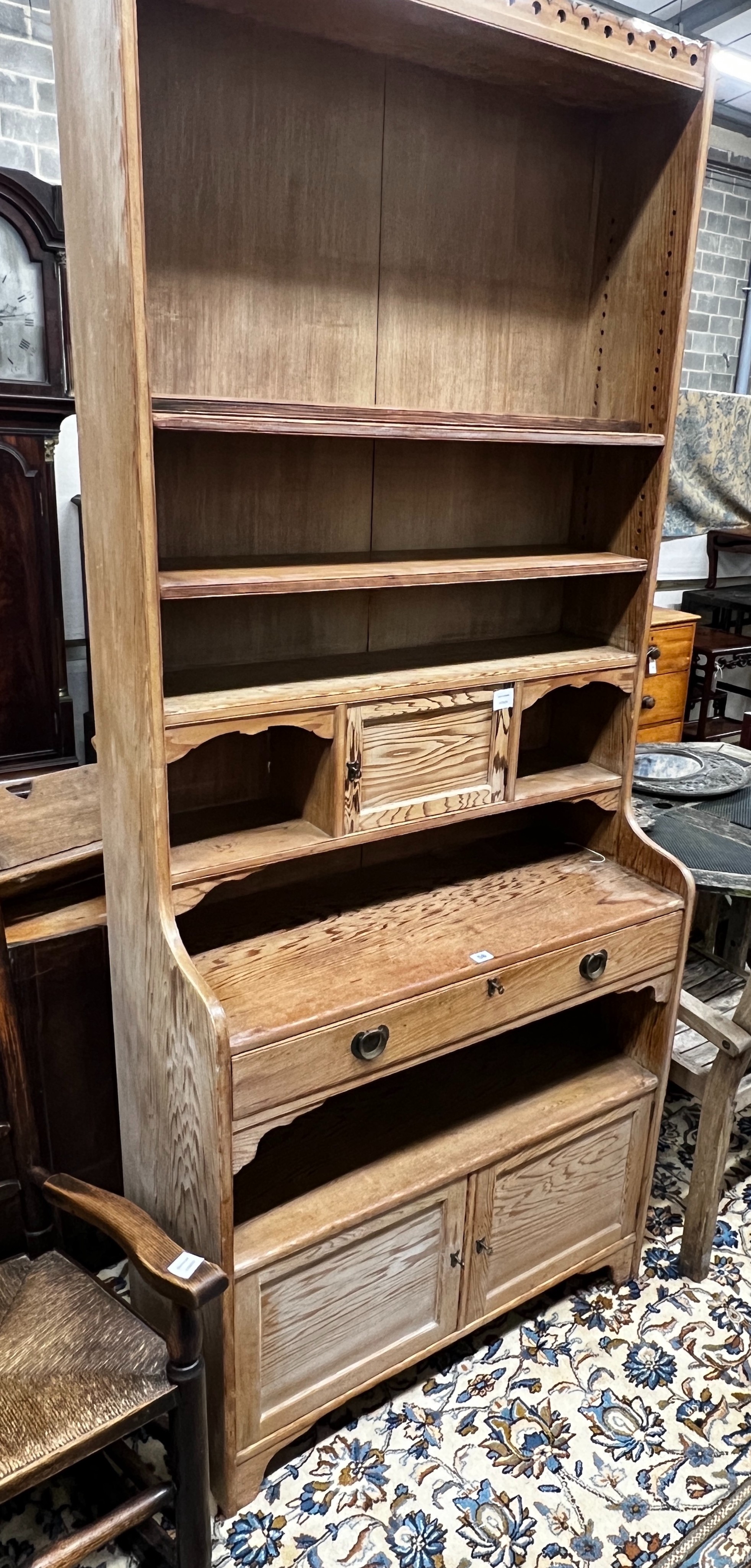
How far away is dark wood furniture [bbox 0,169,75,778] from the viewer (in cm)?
300

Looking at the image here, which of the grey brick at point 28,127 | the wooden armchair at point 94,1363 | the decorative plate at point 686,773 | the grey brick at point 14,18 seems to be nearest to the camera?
the wooden armchair at point 94,1363

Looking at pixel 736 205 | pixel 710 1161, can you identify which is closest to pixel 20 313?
pixel 710 1161

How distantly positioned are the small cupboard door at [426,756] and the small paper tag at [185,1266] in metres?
0.63

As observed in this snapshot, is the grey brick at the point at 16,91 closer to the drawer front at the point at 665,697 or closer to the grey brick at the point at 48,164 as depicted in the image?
the grey brick at the point at 48,164

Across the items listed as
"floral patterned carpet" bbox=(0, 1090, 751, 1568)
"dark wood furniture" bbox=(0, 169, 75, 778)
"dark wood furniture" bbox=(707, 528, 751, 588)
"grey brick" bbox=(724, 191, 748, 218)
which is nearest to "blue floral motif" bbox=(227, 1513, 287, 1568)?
"floral patterned carpet" bbox=(0, 1090, 751, 1568)

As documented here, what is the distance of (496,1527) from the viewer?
160 cm

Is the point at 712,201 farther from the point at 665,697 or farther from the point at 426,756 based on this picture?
the point at 426,756

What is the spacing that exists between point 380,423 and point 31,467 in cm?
207

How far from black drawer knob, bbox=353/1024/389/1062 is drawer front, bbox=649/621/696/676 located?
310 cm

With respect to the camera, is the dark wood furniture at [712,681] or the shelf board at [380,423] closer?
the shelf board at [380,423]

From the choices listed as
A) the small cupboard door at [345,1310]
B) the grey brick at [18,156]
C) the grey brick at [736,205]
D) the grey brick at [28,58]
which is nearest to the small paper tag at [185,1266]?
the small cupboard door at [345,1310]

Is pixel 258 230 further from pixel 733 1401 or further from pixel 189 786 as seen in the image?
pixel 733 1401

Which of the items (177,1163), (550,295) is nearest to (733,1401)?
(177,1163)

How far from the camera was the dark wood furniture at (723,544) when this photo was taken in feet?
16.9
